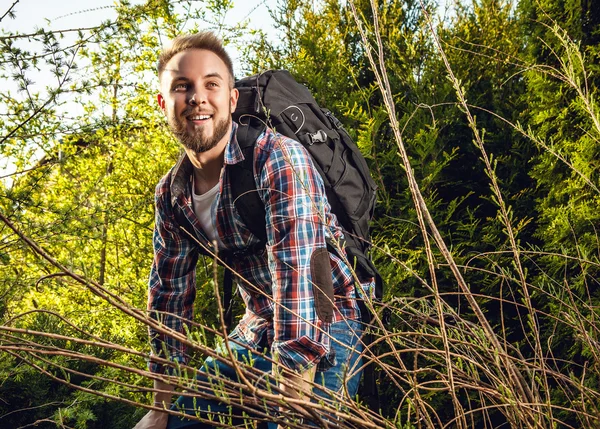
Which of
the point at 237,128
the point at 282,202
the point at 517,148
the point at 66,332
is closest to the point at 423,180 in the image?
the point at 517,148

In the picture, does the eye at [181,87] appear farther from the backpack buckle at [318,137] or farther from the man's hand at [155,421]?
the man's hand at [155,421]

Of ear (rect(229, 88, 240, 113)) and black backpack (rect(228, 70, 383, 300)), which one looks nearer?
black backpack (rect(228, 70, 383, 300))

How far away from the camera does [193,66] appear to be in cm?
242

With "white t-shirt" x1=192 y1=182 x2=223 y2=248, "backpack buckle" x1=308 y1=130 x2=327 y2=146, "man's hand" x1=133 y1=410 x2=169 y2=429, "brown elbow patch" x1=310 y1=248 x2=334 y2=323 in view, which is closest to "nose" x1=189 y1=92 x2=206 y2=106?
"white t-shirt" x1=192 y1=182 x2=223 y2=248

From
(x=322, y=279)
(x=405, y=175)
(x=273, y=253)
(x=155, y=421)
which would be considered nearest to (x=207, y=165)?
(x=273, y=253)

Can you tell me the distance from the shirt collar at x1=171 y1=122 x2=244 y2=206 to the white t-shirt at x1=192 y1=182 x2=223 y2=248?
8 cm

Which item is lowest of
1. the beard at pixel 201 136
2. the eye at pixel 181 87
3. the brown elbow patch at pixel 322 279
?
the brown elbow patch at pixel 322 279

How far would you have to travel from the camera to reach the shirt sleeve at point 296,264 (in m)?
1.86

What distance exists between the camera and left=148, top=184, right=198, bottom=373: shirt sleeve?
251 centimetres

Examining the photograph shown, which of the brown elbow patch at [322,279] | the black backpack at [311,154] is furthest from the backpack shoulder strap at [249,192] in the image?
the brown elbow patch at [322,279]

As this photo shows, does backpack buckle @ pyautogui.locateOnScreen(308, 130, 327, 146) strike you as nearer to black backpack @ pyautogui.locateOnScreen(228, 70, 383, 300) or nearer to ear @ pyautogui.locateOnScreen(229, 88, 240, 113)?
black backpack @ pyautogui.locateOnScreen(228, 70, 383, 300)

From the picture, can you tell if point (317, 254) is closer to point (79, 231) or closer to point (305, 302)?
point (305, 302)

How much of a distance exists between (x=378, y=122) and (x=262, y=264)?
1874mm

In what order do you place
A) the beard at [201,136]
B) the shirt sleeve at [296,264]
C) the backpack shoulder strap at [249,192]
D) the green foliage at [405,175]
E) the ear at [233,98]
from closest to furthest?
the shirt sleeve at [296,264] < the backpack shoulder strap at [249,192] < the beard at [201,136] < the ear at [233,98] < the green foliage at [405,175]
